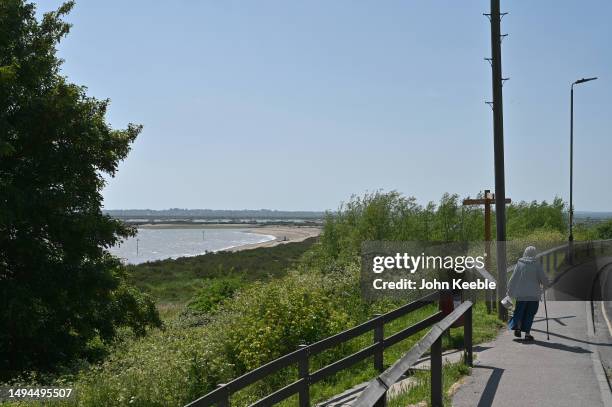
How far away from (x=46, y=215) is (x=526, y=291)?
10665 millimetres

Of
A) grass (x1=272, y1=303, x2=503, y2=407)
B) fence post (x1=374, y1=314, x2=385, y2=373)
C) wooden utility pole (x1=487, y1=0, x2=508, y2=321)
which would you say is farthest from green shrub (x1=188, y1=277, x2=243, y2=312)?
fence post (x1=374, y1=314, x2=385, y2=373)

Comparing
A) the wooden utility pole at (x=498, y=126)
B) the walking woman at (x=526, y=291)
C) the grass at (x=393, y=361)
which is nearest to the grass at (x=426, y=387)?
the grass at (x=393, y=361)

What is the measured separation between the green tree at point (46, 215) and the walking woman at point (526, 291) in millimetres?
9385

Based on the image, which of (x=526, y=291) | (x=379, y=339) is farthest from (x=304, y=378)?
(x=526, y=291)

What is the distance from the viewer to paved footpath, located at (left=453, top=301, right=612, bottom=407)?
7699mm

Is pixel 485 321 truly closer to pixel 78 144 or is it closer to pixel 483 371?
pixel 483 371

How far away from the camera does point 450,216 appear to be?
1059 inches

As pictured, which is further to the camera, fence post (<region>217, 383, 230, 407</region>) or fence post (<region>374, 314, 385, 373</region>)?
fence post (<region>374, 314, 385, 373</region>)

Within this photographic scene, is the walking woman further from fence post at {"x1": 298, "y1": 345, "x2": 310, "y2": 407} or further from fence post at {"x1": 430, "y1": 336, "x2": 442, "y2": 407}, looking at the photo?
fence post at {"x1": 298, "y1": 345, "x2": 310, "y2": 407}

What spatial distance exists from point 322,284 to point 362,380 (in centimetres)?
712

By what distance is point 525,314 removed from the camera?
38.5 ft

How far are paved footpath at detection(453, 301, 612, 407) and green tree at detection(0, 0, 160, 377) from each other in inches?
378

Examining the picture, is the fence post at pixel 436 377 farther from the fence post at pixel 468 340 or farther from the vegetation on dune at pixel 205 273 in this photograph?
the vegetation on dune at pixel 205 273

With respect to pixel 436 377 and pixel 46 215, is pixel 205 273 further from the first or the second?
pixel 436 377
